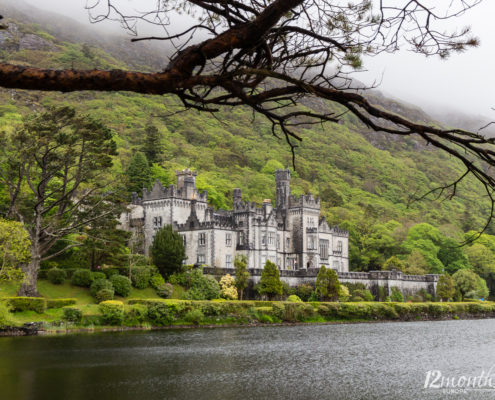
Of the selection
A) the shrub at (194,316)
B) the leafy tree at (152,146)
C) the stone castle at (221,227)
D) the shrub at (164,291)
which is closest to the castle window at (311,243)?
the stone castle at (221,227)

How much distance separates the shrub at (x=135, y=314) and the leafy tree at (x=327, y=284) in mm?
23045

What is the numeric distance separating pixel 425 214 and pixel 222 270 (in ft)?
275

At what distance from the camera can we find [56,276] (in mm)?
45812

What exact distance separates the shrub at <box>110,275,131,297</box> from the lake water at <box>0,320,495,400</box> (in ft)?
35.9

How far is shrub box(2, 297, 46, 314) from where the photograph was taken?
37406 millimetres

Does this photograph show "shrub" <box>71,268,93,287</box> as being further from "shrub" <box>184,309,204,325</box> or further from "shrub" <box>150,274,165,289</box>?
"shrub" <box>184,309,204,325</box>

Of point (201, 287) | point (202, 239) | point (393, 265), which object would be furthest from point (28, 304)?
point (393, 265)

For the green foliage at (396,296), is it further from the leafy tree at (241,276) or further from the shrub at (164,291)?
the shrub at (164,291)

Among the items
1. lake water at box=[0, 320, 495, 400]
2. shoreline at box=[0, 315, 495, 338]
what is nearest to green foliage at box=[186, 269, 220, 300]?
shoreline at box=[0, 315, 495, 338]

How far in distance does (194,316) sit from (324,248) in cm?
3445

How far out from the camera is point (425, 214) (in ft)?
424

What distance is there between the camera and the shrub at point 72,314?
37.0m

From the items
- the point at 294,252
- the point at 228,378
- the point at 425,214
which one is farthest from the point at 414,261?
the point at 228,378

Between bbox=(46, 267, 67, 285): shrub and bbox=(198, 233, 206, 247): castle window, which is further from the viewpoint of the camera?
bbox=(198, 233, 206, 247): castle window
